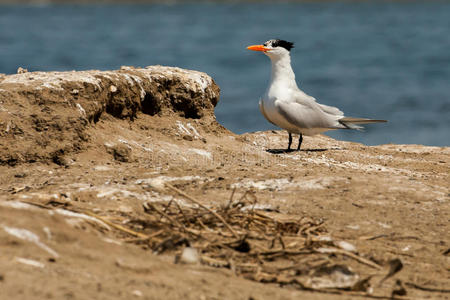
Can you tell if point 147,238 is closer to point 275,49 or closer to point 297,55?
point 275,49

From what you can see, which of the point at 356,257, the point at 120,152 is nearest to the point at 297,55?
the point at 120,152

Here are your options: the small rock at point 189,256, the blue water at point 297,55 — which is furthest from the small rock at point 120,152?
the blue water at point 297,55

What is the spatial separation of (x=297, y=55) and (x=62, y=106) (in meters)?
20.0

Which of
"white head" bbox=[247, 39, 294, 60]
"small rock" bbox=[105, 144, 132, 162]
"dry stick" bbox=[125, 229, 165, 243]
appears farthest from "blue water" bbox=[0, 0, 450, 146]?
"dry stick" bbox=[125, 229, 165, 243]

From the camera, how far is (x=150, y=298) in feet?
8.61

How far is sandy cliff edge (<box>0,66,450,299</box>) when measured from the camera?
2855mm

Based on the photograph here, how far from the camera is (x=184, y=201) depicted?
397cm

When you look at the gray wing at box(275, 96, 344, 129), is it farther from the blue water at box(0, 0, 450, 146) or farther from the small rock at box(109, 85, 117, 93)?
the blue water at box(0, 0, 450, 146)

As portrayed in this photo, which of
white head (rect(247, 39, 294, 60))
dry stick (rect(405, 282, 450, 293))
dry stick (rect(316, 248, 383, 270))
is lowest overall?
dry stick (rect(405, 282, 450, 293))

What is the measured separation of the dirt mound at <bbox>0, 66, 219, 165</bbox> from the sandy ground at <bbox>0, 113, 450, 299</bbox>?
0.09 m

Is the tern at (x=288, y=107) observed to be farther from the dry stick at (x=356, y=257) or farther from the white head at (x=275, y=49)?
the dry stick at (x=356, y=257)

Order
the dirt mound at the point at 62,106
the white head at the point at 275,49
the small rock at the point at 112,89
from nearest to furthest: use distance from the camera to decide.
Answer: the dirt mound at the point at 62,106, the small rock at the point at 112,89, the white head at the point at 275,49

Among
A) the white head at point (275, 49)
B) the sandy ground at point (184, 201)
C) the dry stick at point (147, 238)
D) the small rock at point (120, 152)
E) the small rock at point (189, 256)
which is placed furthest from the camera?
the white head at point (275, 49)

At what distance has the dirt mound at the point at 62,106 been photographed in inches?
190
